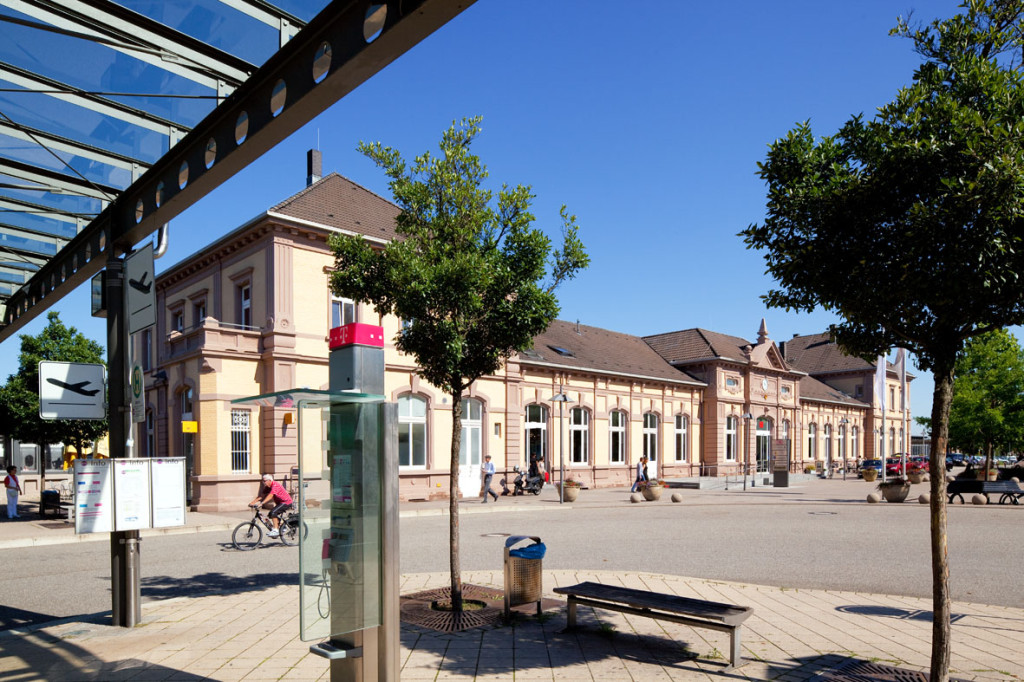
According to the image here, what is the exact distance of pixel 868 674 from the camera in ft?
18.9

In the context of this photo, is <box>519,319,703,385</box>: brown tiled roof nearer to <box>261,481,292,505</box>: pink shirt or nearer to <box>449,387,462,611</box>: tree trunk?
<box>261,481,292,505</box>: pink shirt

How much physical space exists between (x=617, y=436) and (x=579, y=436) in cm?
293

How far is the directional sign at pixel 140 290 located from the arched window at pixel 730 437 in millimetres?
40054

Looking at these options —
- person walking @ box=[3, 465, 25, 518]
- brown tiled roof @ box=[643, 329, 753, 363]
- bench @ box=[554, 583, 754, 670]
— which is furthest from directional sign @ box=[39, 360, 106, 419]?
brown tiled roof @ box=[643, 329, 753, 363]

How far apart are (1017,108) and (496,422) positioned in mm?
26117

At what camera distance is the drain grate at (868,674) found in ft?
18.4

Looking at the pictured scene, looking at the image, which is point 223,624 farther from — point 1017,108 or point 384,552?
point 1017,108

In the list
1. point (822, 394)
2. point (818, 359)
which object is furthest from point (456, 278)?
point (818, 359)

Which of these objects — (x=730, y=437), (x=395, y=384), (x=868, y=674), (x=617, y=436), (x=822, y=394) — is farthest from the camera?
(x=822, y=394)

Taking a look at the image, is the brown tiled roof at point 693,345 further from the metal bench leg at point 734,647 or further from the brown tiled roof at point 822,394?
the metal bench leg at point 734,647

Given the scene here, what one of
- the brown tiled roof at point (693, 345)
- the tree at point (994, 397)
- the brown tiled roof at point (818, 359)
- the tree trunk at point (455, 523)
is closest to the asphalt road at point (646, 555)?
the tree trunk at point (455, 523)

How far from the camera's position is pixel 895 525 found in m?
18.0

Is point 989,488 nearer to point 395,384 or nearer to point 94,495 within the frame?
point 395,384

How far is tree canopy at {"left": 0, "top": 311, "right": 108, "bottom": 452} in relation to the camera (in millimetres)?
26656
